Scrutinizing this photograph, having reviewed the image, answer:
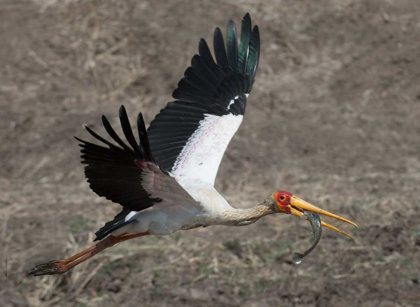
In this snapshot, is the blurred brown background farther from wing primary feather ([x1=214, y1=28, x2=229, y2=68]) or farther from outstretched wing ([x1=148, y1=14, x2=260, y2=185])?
wing primary feather ([x1=214, y1=28, x2=229, y2=68])

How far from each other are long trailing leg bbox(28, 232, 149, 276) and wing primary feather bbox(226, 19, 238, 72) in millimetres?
2110

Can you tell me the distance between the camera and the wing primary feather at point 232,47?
7.64 meters

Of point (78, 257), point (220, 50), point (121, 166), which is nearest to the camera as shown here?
point (121, 166)

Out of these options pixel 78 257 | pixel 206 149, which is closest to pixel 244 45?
pixel 206 149

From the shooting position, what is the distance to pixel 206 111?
7.57m

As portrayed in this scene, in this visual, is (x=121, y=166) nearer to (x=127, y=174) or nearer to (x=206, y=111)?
(x=127, y=174)

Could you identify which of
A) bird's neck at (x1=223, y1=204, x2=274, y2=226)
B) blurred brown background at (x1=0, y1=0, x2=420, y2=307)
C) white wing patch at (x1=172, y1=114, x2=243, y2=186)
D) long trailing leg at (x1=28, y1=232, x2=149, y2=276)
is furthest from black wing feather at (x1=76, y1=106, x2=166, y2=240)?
blurred brown background at (x1=0, y1=0, x2=420, y2=307)

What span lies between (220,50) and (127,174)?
8.28ft

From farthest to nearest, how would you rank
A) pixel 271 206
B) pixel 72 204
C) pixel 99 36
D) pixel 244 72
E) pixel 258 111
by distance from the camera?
1. pixel 99 36
2. pixel 258 111
3. pixel 72 204
4. pixel 244 72
5. pixel 271 206

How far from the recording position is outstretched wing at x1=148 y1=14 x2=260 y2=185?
705 cm

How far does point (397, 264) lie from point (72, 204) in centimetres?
383

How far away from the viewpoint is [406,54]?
12242 millimetres

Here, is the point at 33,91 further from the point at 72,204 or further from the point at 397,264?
the point at 397,264

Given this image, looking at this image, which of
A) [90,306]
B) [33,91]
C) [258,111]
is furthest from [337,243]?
[33,91]
